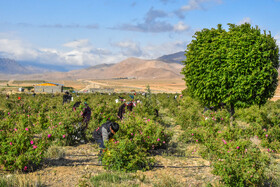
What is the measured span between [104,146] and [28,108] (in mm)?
11548

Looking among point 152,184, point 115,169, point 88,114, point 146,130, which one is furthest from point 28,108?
point 152,184

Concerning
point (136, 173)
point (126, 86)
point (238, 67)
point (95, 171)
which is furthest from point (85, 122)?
point (126, 86)

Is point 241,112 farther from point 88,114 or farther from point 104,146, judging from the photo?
point 104,146

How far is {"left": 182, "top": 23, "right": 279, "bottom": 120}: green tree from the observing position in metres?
9.88

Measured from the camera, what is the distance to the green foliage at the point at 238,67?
9875 millimetres

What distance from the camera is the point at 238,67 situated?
10086mm

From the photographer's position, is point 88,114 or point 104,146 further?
point 88,114

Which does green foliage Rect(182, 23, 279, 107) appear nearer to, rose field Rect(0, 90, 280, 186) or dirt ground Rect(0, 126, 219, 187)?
rose field Rect(0, 90, 280, 186)

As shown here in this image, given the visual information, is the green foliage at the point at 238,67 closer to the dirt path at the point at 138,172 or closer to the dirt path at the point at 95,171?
the dirt path at the point at 138,172

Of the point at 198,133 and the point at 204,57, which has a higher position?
the point at 204,57

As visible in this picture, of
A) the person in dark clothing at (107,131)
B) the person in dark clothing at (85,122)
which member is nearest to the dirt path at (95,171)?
the person in dark clothing at (107,131)

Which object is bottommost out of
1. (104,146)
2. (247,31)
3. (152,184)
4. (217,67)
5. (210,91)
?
(152,184)

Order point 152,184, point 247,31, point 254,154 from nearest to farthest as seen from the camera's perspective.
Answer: point 254,154
point 152,184
point 247,31

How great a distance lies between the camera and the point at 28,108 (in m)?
17.0
